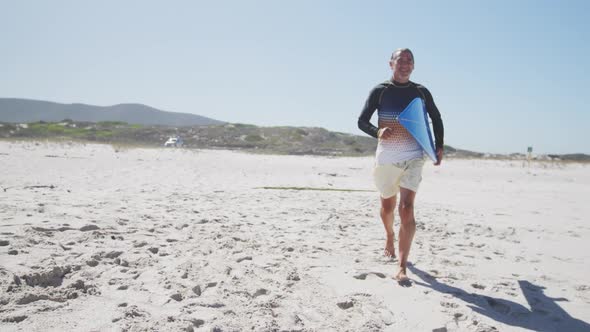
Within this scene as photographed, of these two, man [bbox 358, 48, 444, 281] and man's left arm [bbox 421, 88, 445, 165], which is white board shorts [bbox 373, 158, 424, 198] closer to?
man [bbox 358, 48, 444, 281]

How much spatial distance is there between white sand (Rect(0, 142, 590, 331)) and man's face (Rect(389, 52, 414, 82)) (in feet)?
5.88

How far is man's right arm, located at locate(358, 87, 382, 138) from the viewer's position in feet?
11.7

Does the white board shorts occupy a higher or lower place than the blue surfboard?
lower

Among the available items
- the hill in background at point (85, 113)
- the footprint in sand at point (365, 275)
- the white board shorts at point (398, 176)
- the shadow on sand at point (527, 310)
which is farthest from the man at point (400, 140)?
the hill in background at point (85, 113)

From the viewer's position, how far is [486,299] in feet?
9.32

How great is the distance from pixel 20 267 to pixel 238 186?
Answer: 6.46 metres

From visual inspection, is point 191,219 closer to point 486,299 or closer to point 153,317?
point 153,317

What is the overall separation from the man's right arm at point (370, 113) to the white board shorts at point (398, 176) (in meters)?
0.36

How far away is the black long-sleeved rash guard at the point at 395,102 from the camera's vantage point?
3455 mm

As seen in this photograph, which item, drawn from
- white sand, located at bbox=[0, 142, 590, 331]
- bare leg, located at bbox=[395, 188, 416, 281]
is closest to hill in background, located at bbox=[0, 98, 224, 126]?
white sand, located at bbox=[0, 142, 590, 331]

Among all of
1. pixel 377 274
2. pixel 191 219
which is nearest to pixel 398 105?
pixel 377 274

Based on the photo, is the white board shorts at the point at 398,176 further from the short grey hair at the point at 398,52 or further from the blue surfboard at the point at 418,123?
the short grey hair at the point at 398,52

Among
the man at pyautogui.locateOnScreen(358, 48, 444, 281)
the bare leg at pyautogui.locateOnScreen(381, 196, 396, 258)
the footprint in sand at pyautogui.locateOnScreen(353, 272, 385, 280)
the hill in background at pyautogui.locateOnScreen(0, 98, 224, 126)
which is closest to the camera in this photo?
the footprint in sand at pyautogui.locateOnScreen(353, 272, 385, 280)

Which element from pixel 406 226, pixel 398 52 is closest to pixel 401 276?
pixel 406 226
